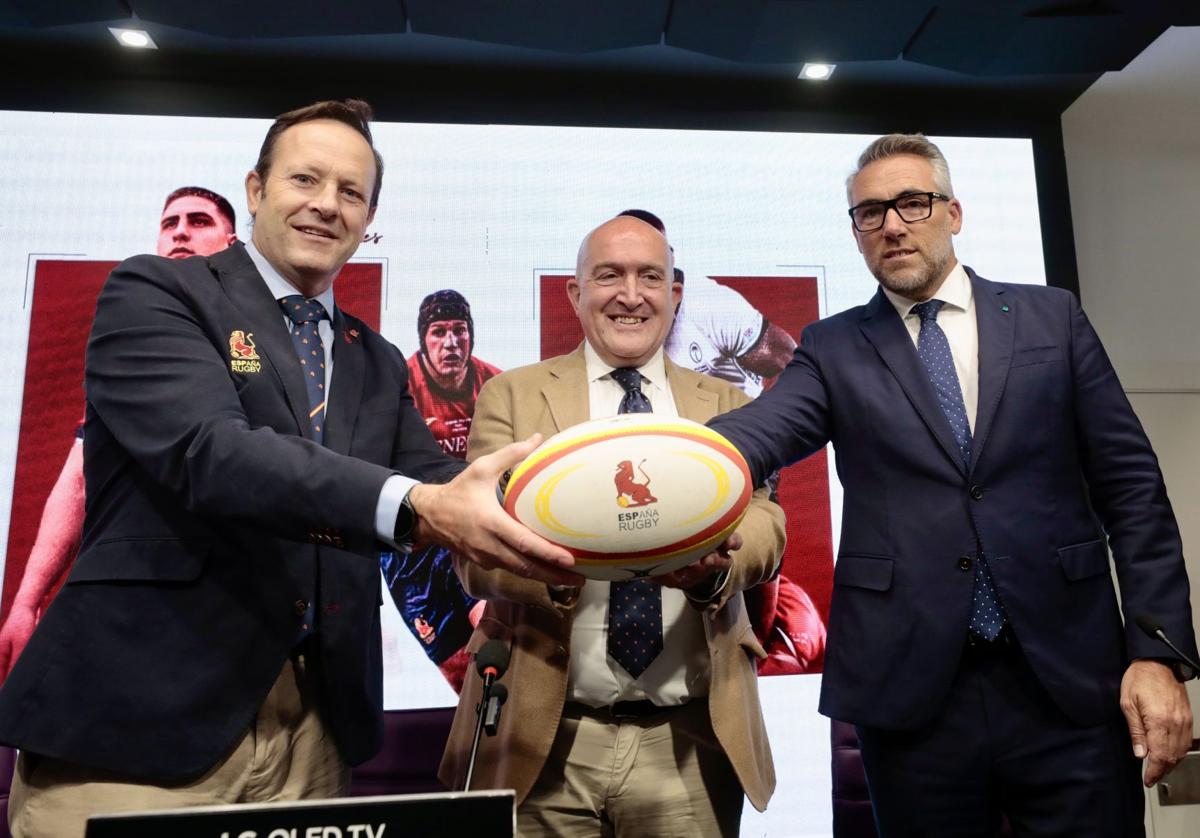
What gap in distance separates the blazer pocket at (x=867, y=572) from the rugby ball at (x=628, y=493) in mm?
520

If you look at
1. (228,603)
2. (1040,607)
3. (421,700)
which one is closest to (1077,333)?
(1040,607)

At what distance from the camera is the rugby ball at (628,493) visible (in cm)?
140

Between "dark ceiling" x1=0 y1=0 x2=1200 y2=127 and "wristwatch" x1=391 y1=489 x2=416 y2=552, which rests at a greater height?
"dark ceiling" x1=0 y1=0 x2=1200 y2=127

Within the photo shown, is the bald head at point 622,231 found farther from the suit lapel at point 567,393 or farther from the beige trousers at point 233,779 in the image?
the beige trousers at point 233,779

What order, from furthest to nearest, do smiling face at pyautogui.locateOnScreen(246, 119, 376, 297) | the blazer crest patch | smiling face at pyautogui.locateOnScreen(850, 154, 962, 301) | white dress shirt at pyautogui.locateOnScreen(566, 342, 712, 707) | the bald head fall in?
the bald head
smiling face at pyautogui.locateOnScreen(850, 154, 962, 301)
white dress shirt at pyautogui.locateOnScreen(566, 342, 712, 707)
smiling face at pyautogui.locateOnScreen(246, 119, 376, 297)
the blazer crest patch

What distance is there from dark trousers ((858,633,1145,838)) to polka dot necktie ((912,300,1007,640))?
0.05 metres

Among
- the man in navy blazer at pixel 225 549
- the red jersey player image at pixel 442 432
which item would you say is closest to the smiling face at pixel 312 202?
the man in navy blazer at pixel 225 549

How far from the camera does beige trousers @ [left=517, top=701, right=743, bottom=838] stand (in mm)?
1894

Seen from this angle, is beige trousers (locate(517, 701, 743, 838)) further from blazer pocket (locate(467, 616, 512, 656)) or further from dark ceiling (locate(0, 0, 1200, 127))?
dark ceiling (locate(0, 0, 1200, 127))

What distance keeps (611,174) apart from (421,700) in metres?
2.32

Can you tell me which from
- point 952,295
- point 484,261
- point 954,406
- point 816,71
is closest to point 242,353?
point 954,406

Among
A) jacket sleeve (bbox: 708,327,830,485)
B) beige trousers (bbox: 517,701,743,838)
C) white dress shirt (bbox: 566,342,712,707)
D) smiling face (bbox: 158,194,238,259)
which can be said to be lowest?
beige trousers (bbox: 517,701,743,838)

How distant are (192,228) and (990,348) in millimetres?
3074

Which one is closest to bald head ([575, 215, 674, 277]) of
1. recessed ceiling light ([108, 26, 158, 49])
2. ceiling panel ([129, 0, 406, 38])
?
ceiling panel ([129, 0, 406, 38])
